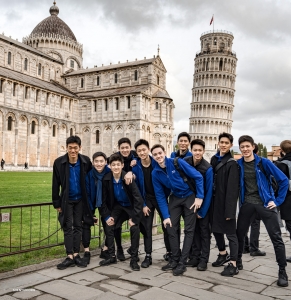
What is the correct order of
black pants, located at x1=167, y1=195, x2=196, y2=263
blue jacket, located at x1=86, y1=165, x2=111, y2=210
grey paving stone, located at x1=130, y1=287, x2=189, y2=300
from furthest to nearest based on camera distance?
blue jacket, located at x1=86, y1=165, x2=111, y2=210
black pants, located at x1=167, y1=195, x2=196, y2=263
grey paving stone, located at x1=130, y1=287, x2=189, y2=300

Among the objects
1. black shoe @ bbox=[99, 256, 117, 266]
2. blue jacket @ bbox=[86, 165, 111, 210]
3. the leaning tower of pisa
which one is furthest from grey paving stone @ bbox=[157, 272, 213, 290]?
the leaning tower of pisa

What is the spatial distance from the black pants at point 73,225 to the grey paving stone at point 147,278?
1.12 metres

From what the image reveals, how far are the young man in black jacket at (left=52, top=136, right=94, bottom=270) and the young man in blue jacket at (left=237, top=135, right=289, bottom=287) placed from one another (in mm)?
2582

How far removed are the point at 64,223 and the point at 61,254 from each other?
0.93 metres

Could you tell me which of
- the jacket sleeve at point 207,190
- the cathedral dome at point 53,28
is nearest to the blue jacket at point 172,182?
the jacket sleeve at point 207,190

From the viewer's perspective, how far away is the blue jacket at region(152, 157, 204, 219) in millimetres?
5277

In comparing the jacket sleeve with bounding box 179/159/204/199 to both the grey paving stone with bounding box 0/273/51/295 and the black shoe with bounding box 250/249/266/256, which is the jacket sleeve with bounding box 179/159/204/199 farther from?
the grey paving stone with bounding box 0/273/51/295

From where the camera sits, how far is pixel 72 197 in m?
5.56

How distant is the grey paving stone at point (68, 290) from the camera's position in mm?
4113

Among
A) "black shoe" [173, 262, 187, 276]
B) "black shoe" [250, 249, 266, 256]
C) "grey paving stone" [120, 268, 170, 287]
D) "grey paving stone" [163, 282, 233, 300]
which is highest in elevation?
"black shoe" [173, 262, 187, 276]

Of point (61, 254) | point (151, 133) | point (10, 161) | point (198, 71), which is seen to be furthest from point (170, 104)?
point (61, 254)

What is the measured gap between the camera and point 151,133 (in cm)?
5078

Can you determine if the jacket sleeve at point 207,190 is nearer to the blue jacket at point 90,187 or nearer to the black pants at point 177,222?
the black pants at point 177,222

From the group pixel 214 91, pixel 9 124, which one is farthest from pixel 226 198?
pixel 214 91
